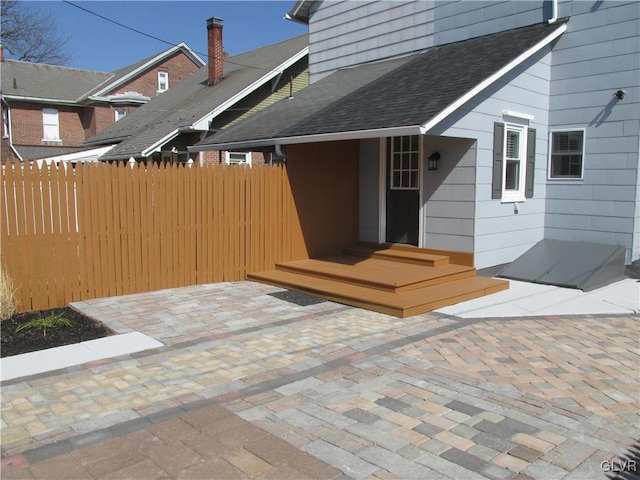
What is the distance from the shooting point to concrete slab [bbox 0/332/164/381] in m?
4.73

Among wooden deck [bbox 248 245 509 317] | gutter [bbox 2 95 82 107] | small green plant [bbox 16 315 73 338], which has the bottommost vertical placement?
small green plant [bbox 16 315 73 338]

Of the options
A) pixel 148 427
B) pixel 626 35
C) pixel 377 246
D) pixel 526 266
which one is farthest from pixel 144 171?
pixel 626 35

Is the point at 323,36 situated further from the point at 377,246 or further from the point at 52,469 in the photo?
the point at 52,469

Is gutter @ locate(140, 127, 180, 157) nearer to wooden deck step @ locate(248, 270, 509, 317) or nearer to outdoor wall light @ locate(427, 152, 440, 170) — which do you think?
wooden deck step @ locate(248, 270, 509, 317)

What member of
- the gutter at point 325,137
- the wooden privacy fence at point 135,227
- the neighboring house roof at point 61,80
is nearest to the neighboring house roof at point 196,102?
the neighboring house roof at point 61,80

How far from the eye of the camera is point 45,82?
93.1ft

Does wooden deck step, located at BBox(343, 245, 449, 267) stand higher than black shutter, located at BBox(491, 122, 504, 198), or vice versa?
black shutter, located at BBox(491, 122, 504, 198)

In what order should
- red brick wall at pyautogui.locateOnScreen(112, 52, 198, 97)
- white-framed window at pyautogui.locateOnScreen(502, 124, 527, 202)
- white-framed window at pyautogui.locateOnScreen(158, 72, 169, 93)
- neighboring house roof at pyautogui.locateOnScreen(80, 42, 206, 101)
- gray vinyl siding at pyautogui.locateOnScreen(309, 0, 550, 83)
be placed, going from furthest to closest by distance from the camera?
white-framed window at pyautogui.locateOnScreen(158, 72, 169, 93) → red brick wall at pyautogui.locateOnScreen(112, 52, 198, 97) → neighboring house roof at pyautogui.locateOnScreen(80, 42, 206, 101) → gray vinyl siding at pyautogui.locateOnScreen(309, 0, 550, 83) → white-framed window at pyautogui.locateOnScreen(502, 124, 527, 202)

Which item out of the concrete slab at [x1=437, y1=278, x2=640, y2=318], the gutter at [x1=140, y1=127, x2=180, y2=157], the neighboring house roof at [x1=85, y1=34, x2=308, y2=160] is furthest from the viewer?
the neighboring house roof at [x1=85, y1=34, x2=308, y2=160]

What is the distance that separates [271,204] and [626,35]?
6.72 m

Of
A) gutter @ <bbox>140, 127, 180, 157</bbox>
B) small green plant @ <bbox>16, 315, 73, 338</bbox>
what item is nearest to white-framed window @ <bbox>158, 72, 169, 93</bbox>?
gutter @ <bbox>140, 127, 180, 157</bbox>

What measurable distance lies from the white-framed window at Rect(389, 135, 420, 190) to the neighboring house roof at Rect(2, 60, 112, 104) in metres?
23.9

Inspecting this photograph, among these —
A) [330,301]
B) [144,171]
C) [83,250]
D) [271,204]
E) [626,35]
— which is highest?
[626,35]

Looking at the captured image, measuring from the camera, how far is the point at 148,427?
3615mm
